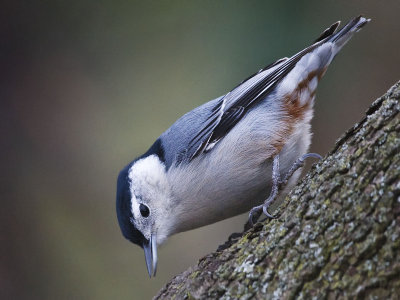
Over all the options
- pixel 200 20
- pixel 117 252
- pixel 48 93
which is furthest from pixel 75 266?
pixel 200 20

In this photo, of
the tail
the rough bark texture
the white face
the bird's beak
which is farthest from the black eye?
the tail

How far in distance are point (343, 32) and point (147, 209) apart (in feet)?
4.32

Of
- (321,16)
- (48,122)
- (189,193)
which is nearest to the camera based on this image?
(189,193)

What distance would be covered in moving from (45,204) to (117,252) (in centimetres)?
68

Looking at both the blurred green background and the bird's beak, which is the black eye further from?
the blurred green background

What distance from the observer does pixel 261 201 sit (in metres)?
2.33

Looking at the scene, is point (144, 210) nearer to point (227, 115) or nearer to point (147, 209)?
point (147, 209)

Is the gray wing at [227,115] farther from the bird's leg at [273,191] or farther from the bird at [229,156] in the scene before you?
the bird's leg at [273,191]

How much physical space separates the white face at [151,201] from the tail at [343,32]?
3.48ft

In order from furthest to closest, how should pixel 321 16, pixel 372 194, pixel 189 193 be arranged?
1. pixel 321 16
2. pixel 189 193
3. pixel 372 194

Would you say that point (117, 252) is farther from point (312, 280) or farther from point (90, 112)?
point (312, 280)

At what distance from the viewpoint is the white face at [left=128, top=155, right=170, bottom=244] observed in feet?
7.75

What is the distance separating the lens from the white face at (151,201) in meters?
2.36

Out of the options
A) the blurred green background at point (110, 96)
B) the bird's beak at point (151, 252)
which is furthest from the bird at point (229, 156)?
the blurred green background at point (110, 96)
